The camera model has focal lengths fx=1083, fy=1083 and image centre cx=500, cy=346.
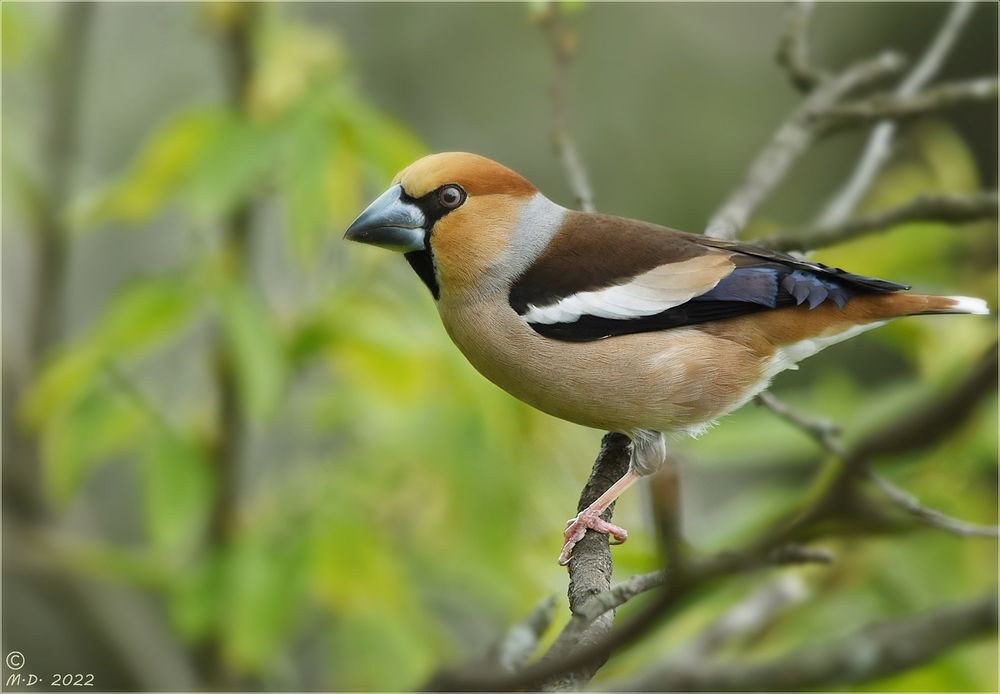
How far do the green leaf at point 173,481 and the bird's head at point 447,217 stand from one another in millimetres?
1305

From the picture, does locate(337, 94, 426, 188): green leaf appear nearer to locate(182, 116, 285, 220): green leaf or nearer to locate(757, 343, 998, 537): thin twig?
locate(182, 116, 285, 220): green leaf

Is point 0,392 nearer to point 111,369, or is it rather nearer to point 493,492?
point 111,369

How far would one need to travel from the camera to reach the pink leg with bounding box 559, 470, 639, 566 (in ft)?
10.1

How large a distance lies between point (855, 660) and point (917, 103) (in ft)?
8.81

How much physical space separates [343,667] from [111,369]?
145 cm

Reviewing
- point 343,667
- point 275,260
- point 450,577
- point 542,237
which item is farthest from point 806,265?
point 275,260

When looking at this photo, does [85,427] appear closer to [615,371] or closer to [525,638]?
[615,371]

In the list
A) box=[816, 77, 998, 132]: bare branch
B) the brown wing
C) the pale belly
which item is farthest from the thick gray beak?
box=[816, 77, 998, 132]: bare branch

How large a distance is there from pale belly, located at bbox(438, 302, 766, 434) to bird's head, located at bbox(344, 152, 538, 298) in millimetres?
146

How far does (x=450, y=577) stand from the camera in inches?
168

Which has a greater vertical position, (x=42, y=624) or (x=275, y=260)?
(x=275, y=260)

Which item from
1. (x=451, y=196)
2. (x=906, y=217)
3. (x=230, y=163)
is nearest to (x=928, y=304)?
(x=906, y=217)

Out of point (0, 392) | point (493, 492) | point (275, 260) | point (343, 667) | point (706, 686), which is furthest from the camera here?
point (275, 260)

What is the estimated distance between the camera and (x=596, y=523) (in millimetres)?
3074
